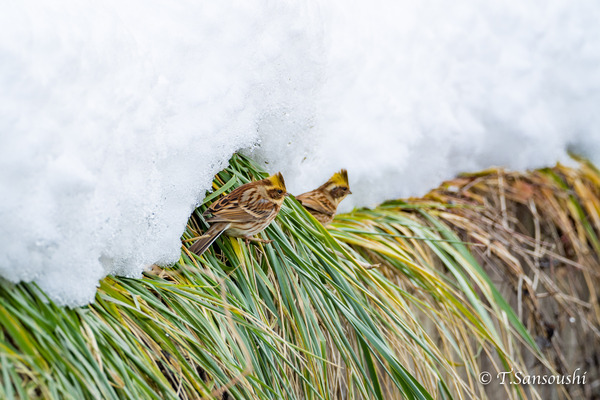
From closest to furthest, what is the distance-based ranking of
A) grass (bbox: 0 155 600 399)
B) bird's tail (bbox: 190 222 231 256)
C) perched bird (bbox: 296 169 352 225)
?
grass (bbox: 0 155 600 399)
bird's tail (bbox: 190 222 231 256)
perched bird (bbox: 296 169 352 225)

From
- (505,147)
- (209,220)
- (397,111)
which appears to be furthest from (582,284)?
(209,220)

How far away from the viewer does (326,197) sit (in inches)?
83.9

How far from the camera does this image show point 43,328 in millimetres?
1110

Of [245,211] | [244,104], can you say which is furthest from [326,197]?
[245,211]

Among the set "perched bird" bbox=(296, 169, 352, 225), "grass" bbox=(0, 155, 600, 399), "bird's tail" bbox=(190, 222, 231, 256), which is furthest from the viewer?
"perched bird" bbox=(296, 169, 352, 225)

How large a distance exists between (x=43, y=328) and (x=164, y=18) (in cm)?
95

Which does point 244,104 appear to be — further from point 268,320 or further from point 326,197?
point 268,320

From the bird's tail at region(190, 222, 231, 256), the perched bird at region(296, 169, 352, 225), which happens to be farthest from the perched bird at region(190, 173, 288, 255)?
the perched bird at region(296, 169, 352, 225)

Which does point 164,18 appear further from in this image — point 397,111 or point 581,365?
point 581,365

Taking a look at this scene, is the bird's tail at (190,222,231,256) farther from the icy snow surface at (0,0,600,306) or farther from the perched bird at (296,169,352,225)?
the perched bird at (296,169,352,225)

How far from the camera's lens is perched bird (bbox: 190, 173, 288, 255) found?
1.59 metres

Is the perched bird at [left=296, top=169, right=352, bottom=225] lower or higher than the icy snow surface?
lower

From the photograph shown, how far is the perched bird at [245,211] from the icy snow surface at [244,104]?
89 mm

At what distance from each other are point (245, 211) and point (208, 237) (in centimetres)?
12
